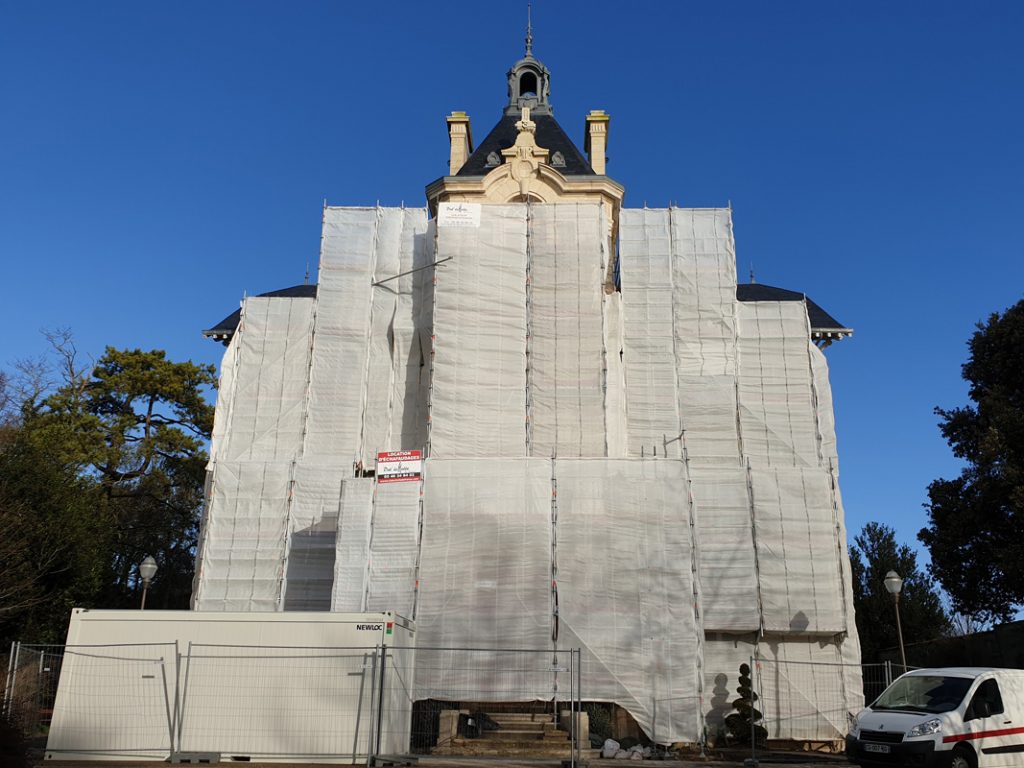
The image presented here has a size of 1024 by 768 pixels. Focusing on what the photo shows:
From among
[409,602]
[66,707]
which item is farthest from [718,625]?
[66,707]

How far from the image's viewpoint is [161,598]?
127 ft

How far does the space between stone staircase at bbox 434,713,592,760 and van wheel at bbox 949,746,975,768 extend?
6.35 meters

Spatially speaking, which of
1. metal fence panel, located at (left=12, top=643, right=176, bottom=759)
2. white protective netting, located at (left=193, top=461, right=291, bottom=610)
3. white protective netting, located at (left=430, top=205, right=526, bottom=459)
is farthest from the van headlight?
white protective netting, located at (left=193, top=461, right=291, bottom=610)

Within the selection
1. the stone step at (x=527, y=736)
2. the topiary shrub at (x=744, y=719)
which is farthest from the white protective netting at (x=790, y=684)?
the stone step at (x=527, y=736)

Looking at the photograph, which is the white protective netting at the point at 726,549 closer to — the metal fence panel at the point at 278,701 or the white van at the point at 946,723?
the white van at the point at 946,723

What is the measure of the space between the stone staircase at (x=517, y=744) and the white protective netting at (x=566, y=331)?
23.7 feet

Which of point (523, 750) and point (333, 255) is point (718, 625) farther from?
point (333, 255)

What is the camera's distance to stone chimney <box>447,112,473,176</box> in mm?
32500

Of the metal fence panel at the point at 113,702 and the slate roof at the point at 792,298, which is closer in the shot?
the metal fence panel at the point at 113,702

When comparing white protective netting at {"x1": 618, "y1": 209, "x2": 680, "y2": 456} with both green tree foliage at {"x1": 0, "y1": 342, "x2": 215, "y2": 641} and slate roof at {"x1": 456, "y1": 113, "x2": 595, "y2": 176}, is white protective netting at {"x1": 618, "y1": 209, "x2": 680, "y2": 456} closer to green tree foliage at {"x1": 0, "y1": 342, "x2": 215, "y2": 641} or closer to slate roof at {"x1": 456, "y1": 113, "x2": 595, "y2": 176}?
slate roof at {"x1": 456, "y1": 113, "x2": 595, "y2": 176}

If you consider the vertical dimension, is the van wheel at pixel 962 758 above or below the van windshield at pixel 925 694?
below

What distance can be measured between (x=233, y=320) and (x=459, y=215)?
33.4 ft

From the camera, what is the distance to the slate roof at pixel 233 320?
97.9 feet

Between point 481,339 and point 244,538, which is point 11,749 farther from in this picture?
point 481,339
